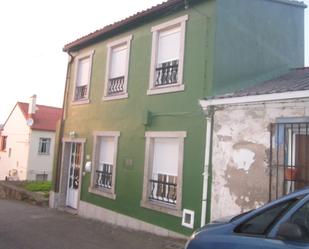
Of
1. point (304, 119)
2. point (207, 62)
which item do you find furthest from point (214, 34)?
point (304, 119)

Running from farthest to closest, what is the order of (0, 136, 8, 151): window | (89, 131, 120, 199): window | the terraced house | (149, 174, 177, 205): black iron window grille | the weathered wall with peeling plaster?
(0, 136, 8, 151): window, (89, 131, 120, 199): window, (149, 174, 177, 205): black iron window grille, the terraced house, the weathered wall with peeling plaster

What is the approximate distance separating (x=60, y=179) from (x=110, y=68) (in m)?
4.77

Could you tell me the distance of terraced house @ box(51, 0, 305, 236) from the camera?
31.4 ft

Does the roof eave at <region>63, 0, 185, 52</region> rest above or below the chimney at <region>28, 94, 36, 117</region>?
below

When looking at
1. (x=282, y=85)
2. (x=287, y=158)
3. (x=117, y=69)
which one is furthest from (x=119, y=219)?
(x=282, y=85)

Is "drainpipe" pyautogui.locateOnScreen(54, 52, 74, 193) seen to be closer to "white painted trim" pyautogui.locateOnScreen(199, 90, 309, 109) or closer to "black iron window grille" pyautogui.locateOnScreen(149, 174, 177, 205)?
"black iron window grille" pyautogui.locateOnScreen(149, 174, 177, 205)

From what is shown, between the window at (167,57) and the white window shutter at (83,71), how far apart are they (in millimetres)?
3995

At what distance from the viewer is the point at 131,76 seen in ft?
39.2

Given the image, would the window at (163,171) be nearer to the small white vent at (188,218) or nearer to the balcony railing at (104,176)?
the small white vent at (188,218)

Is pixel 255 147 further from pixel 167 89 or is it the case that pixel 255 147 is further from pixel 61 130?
pixel 61 130

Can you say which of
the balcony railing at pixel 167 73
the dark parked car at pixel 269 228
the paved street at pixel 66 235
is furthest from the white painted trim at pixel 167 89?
the dark parked car at pixel 269 228

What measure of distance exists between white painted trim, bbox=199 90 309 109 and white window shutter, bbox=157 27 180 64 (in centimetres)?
200

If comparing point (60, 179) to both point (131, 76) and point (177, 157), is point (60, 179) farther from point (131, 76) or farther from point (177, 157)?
point (177, 157)

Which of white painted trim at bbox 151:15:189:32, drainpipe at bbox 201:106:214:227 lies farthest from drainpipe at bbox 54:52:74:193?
drainpipe at bbox 201:106:214:227
